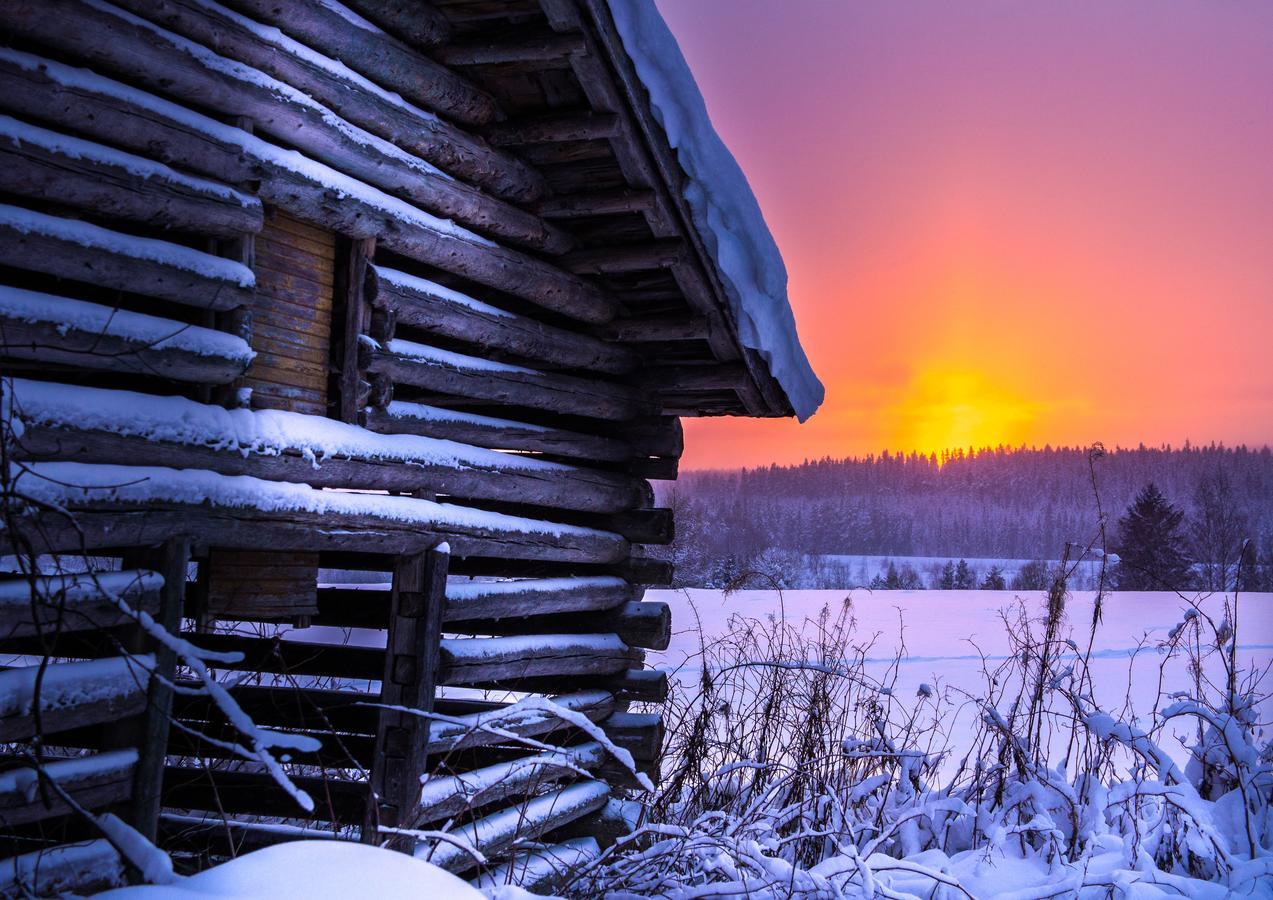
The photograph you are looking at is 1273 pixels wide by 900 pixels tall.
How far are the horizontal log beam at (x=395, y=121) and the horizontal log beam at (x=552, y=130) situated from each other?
124 mm

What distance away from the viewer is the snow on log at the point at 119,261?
3.40 meters

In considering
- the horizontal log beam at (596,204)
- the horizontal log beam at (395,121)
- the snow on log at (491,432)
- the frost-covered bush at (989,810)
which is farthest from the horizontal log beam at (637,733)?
the horizontal log beam at (596,204)

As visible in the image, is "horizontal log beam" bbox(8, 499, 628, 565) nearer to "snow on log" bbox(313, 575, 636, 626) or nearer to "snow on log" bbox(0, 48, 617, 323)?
"snow on log" bbox(313, 575, 636, 626)

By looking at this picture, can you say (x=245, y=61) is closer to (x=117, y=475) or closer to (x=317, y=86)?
(x=317, y=86)

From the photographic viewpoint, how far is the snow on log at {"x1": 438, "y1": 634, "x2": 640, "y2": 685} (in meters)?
5.59

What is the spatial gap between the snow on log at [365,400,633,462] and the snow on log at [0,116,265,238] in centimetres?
130

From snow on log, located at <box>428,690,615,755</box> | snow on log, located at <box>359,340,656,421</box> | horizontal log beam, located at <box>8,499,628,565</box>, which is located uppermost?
snow on log, located at <box>359,340,656,421</box>

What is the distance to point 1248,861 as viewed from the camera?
4730mm

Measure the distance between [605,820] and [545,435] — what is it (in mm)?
2884

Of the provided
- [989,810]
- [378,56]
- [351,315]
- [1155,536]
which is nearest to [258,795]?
[351,315]

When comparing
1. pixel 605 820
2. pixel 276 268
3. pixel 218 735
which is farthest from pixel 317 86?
pixel 605 820

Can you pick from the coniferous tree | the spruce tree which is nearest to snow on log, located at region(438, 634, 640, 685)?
the coniferous tree

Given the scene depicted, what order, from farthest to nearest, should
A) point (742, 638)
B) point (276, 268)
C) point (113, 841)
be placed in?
1. point (742, 638)
2. point (276, 268)
3. point (113, 841)

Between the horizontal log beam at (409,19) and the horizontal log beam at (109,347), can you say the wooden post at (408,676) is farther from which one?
the horizontal log beam at (409,19)
